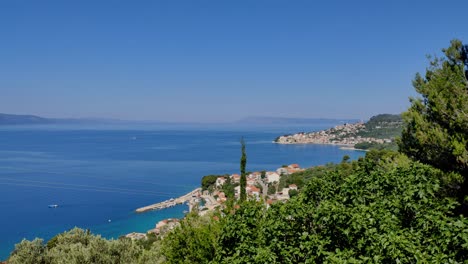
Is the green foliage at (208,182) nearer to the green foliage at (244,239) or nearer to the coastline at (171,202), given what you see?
the coastline at (171,202)

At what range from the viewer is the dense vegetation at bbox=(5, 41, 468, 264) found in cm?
424

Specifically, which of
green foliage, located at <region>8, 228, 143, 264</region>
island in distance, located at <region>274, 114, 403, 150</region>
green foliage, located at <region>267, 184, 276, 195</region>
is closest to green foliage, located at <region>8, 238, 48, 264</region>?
A: green foliage, located at <region>8, 228, 143, 264</region>

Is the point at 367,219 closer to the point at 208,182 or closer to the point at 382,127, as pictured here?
the point at 208,182

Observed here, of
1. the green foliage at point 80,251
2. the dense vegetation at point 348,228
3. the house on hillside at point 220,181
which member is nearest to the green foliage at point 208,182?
the house on hillside at point 220,181

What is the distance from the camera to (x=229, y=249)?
5.10m

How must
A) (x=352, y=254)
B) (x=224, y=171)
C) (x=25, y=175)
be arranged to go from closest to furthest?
(x=352, y=254) → (x=25, y=175) → (x=224, y=171)

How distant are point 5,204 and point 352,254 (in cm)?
5256

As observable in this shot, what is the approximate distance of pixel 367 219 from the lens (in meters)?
4.57

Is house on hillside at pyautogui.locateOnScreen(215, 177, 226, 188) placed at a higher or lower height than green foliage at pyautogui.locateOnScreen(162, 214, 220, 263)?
lower

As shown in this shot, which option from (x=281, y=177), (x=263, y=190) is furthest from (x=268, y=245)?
(x=281, y=177)

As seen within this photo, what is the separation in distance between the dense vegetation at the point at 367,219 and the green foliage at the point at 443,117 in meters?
0.02

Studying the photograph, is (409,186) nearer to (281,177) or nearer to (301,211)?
(301,211)

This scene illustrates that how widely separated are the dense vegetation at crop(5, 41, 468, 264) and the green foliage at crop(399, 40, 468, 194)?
0.02 metres

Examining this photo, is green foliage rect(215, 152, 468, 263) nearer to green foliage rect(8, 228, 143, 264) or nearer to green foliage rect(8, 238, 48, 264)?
green foliage rect(8, 228, 143, 264)
